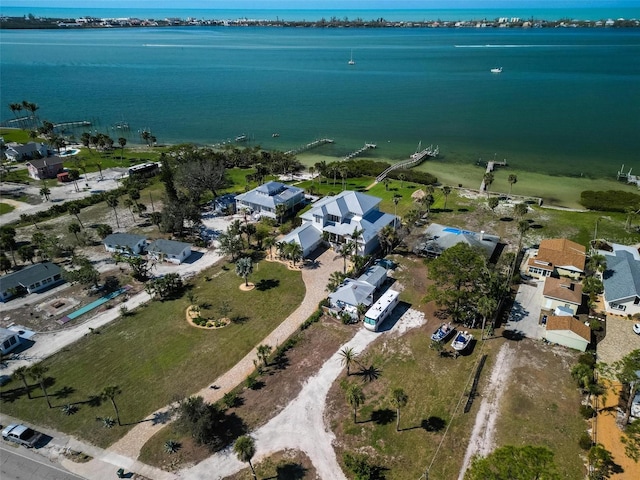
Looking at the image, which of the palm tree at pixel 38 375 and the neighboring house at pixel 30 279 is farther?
the neighboring house at pixel 30 279

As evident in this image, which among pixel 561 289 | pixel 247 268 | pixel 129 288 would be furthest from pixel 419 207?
pixel 129 288

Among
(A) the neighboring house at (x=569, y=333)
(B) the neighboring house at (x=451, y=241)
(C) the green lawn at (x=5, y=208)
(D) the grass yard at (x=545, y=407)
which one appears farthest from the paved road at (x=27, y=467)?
(C) the green lawn at (x=5, y=208)

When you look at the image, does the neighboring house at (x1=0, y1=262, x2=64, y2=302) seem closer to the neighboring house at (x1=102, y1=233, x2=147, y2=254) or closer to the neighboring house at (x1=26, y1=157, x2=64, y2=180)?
the neighboring house at (x1=102, y1=233, x2=147, y2=254)

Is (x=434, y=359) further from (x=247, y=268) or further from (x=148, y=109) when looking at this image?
(x=148, y=109)

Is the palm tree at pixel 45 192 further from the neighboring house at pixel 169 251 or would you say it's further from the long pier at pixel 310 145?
the long pier at pixel 310 145

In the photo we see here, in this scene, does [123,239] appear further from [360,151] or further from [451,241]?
[360,151]

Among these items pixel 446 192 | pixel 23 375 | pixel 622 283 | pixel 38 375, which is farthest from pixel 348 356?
pixel 446 192
